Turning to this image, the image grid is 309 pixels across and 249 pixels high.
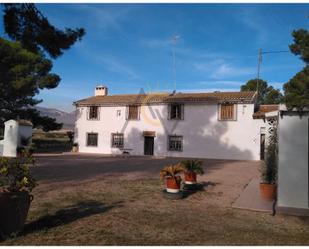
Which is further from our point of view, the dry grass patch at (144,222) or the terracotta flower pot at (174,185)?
the terracotta flower pot at (174,185)

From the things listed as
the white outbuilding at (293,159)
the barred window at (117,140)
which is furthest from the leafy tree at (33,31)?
the barred window at (117,140)

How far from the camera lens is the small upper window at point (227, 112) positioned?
83.5 ft

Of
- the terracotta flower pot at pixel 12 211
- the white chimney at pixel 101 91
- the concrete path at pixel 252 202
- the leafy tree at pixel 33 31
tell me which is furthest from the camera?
the white chimney at pixel 101 91

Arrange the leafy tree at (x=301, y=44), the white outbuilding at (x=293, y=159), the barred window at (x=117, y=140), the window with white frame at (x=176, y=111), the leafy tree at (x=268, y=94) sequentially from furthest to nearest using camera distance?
the leafy tree at (x=268, y=94) < the barred window at (x=117, y=140) < the window with white frame at (x=176, y=111) < the leafy tree at (x=301, y=44) < the white outbuilding at (x=293, y=159)

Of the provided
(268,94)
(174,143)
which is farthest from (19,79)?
(268,94)

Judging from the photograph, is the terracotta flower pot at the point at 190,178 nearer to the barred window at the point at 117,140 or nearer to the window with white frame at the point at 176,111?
the window with white frame at the point at 176,111

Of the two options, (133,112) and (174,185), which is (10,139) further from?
(174,185)

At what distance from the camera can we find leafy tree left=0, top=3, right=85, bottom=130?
338 inches

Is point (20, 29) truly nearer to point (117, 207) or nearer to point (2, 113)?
point (117, 207)

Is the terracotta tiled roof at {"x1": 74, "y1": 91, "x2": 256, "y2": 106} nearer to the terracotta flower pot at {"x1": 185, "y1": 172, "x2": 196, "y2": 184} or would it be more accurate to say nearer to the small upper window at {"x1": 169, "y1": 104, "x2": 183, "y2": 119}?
the small upper window at {"x1": 169, "y1": 104, "x2": 183, "y2": 119}

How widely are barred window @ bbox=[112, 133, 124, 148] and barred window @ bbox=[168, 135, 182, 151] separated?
477cm

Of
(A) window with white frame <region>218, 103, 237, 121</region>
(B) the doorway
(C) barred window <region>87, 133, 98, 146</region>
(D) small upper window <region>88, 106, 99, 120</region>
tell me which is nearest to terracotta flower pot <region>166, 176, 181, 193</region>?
(A) window with white frame <region>218, 103, 237, 121</region>

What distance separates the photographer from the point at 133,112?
29266 mm

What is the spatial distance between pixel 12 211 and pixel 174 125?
2285 cm
